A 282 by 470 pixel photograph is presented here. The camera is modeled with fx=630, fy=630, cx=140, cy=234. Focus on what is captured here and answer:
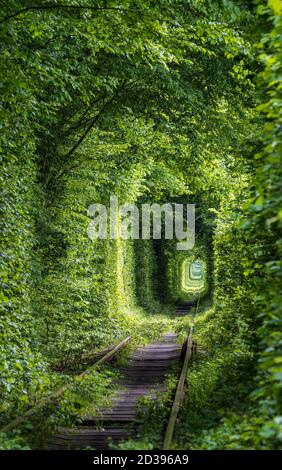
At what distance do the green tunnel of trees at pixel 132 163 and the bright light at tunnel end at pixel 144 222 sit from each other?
89cm

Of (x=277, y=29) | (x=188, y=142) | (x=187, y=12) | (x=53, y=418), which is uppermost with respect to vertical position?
(x=187, y=12)

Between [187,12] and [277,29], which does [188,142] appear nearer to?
[187,12]

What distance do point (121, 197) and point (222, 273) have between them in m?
6.46

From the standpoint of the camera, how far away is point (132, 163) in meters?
23.3

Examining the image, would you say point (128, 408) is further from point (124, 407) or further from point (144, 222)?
point (144, 222)

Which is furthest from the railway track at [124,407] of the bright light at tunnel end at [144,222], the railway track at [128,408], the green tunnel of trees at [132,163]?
the bright light at tunnel end at [144,222]

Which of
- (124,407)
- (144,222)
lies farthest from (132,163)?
(144,222)

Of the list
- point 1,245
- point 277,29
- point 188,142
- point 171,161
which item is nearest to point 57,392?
point 1,245

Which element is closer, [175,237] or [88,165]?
[88,165]

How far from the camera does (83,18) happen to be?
11.5m

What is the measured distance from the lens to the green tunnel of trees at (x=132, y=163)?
7.21 meters

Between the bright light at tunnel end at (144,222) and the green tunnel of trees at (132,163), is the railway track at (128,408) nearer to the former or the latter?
the green tunnel of trees at (132,163)

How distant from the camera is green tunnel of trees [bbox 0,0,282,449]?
721 cm

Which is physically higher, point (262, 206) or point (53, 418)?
point (262, 206)
